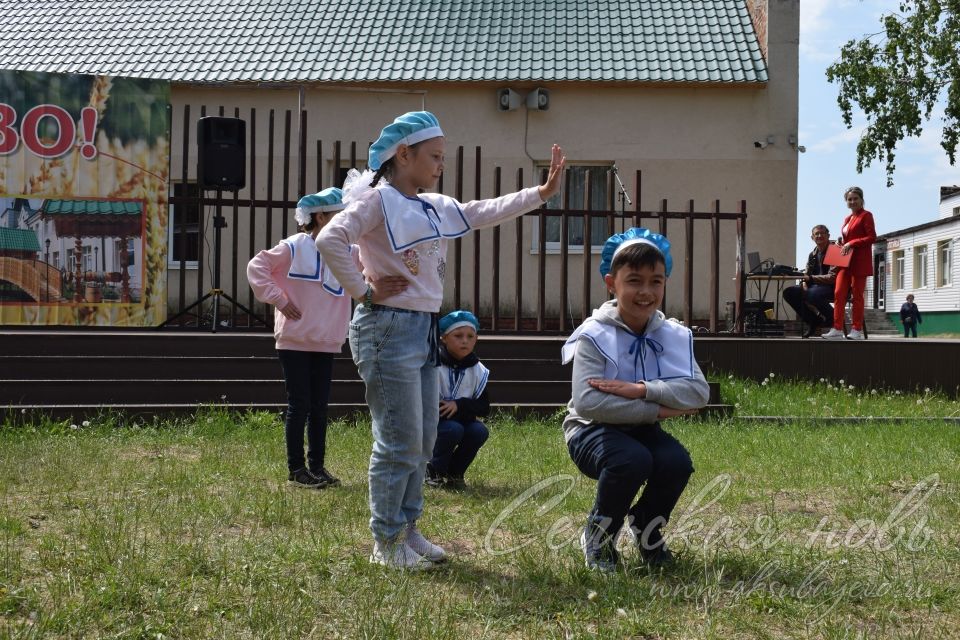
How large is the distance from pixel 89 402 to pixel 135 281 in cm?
372

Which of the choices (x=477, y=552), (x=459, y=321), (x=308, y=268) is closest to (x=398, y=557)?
(x=477, y=552)

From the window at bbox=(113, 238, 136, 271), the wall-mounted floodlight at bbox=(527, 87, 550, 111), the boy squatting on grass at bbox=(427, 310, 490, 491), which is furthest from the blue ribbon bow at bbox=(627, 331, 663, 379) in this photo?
the wall-mounted floodlight at bbox=(527, 87, 550, 111)

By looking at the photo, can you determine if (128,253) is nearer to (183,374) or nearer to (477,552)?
(183,374)

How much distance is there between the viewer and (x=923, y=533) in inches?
183

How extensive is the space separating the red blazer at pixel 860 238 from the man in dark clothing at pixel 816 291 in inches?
16.4

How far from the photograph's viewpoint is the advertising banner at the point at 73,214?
12430 millimetres

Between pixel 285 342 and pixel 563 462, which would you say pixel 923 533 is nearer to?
pixel 563 462

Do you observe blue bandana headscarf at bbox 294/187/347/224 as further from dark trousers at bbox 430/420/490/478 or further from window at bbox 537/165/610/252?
window at bbox 537/165/610/252

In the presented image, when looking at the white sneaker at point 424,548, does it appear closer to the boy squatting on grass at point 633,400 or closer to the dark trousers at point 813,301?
the boy squatting on grass at point 633,400

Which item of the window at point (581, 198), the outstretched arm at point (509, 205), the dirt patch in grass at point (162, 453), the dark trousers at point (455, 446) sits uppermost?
the window at point (581, 198)

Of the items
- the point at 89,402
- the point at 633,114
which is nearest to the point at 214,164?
the point at 89,402

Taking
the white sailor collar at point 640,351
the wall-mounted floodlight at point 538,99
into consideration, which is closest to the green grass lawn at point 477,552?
the white sailor collar at point 640,351

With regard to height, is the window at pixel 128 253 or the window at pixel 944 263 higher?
the window at pixel 944 263

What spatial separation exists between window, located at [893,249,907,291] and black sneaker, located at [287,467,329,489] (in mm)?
45769
